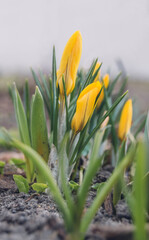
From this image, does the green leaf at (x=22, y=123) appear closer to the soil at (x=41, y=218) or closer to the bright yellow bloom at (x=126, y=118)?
the soil at (x=41, y=218)

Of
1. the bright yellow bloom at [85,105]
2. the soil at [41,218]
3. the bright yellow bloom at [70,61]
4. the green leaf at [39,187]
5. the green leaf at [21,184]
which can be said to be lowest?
the soil at [41,218]

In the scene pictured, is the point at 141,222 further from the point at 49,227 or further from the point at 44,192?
the point at 44,192

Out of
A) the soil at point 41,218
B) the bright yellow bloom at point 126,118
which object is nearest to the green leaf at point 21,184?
the soil at point 41,218

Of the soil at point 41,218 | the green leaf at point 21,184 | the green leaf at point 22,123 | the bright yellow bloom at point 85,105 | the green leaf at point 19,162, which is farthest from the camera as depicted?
the green leaf at point 19,162

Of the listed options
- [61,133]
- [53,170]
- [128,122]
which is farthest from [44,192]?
[128,122]

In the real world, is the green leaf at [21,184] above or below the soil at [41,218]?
above

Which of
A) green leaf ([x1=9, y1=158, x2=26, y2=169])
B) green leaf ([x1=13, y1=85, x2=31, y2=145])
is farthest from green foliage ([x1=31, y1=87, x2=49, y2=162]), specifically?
green leaf ([x1=9, y1=158, x2=26, y2=169])
